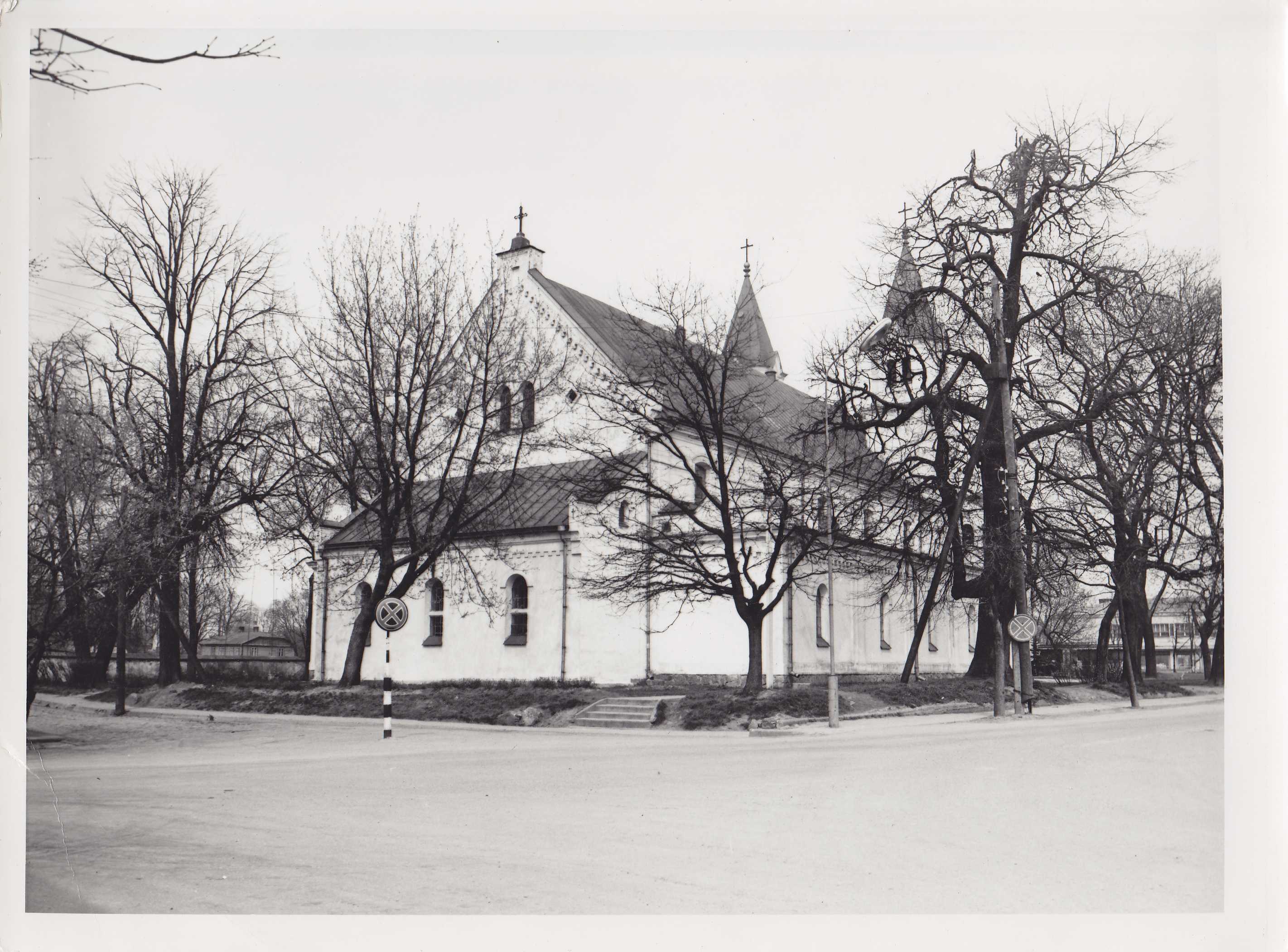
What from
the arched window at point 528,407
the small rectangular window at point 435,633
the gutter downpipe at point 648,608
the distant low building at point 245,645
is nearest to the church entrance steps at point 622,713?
the gutter downpipe at point 648,608

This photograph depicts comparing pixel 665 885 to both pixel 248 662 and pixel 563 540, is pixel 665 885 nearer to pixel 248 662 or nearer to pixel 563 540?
pixel 563 540

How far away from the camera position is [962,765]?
39.8 feet

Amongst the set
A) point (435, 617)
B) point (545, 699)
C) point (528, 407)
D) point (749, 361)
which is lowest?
point (545, 699)

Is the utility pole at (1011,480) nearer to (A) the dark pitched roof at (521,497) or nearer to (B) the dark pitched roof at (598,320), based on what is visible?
(B) the dark pitched roof at (598,320)

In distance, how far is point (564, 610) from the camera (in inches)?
1065

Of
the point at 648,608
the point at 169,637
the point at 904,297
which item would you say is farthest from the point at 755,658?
the point at 169,637

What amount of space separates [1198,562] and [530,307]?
1910cm

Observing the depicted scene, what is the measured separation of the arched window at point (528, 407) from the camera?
→ 26.4 m

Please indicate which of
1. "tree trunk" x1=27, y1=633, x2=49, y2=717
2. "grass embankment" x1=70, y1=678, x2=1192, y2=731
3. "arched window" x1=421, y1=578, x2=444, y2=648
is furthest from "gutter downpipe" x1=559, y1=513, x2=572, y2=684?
"tree trunk" x1=27, y1=633, x2=49, y2=717

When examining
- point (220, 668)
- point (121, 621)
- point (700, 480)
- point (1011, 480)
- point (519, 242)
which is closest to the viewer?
point (121, 621)

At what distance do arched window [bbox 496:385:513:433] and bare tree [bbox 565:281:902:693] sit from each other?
2.84 metres

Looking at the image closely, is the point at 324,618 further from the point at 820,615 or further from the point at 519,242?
the point at 820,615

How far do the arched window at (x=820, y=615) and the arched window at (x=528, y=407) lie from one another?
8628 mm

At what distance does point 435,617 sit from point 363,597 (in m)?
2.12
